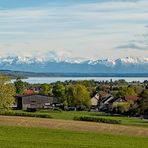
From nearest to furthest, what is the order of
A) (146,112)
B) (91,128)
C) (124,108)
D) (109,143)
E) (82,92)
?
(109,143) → (91,128) → (146,112) → (124,108) → (82,92)

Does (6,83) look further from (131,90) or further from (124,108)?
(131,90)

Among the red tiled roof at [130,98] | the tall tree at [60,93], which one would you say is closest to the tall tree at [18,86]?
the tall tree at [60,93]

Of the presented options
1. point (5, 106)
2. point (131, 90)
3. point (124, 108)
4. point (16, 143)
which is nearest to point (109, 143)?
point (16, 143)

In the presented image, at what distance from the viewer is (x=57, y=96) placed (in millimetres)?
150000

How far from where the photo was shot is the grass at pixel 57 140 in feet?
118

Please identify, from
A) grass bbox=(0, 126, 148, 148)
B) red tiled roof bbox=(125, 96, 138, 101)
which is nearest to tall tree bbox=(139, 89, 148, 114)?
red tiled roof bbox=(125, 96, 138, 101)

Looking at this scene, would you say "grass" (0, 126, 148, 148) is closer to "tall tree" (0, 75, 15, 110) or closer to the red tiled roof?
"tall tree" (0, 75, 15, 110)

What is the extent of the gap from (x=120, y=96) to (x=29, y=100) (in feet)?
86.7

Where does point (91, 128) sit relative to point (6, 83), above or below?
below

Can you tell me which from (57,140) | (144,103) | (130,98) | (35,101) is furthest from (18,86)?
(57,140)

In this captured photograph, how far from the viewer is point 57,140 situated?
40.8 m

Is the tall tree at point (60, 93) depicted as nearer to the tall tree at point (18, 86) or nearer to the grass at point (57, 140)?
the tall tree at point (18, 86)

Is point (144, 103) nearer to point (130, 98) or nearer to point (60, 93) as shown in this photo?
point (130, 98)

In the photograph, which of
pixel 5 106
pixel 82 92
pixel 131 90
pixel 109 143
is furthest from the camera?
pixel 131 90
